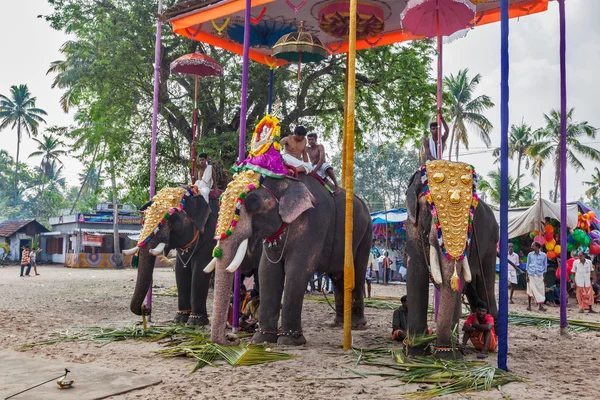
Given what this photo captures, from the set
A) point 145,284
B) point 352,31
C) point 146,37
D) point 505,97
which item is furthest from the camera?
point 146,37

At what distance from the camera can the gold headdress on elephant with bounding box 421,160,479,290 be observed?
18.8ft

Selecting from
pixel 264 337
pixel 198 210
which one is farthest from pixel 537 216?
pixel 264 337

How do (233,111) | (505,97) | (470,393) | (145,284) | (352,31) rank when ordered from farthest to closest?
(233,111)
(145,284)
(352,31)
(505,97)
(470,393)

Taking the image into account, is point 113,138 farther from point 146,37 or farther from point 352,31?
point 352,31

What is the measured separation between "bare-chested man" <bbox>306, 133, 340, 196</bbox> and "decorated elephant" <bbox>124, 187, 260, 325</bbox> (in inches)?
66.7

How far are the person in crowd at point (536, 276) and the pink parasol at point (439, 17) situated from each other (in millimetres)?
7465

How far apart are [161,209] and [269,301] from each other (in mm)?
2492

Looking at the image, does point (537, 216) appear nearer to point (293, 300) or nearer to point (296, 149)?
point (296, 149)

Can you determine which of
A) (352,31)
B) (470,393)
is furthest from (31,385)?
(352,31)

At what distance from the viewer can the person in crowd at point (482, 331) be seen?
6691mm

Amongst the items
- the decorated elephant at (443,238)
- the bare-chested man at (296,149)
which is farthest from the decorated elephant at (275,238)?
the decorated elephant at (443,238)

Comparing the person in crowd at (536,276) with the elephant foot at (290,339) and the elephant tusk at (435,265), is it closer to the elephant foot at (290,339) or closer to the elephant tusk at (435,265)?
the elephant foot at (290,339)

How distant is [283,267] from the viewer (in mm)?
7461

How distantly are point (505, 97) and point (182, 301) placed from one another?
5.94 meters
